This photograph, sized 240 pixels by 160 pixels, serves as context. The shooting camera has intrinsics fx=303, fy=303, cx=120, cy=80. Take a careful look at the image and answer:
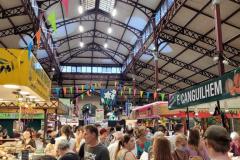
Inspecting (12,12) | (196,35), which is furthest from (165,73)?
(12,12)

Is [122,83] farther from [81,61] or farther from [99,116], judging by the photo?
[99,116]

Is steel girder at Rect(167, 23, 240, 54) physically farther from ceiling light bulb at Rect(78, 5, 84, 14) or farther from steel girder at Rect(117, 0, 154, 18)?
ceiling light bulb at Rect(78, 5, 84, 14)

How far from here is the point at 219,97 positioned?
6363 millimetres

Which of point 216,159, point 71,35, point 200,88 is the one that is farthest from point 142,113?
point 216,159

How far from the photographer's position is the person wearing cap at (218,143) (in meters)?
2.09

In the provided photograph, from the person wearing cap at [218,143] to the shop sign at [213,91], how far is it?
3.89m

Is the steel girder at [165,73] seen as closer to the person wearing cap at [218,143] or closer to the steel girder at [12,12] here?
the steel girder at [12,12]

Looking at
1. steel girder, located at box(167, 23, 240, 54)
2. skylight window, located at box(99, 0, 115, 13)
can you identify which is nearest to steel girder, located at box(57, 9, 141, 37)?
skylight window, located at box(99, 0, 115, 13)

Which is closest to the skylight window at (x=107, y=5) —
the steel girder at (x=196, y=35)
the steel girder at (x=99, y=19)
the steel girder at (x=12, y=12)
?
the steel girder at (x=99, y=19)

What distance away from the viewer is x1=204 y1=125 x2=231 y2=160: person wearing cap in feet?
6.86

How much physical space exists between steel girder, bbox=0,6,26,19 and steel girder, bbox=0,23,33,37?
1912 mm

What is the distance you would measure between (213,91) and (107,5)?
658 inches

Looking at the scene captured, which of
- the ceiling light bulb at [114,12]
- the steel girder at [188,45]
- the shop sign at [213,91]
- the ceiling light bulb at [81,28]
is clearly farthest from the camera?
the ceiling light bulb at [81,28]

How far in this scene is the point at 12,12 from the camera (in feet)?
50.3
